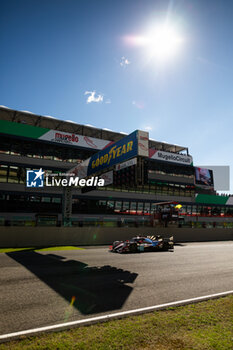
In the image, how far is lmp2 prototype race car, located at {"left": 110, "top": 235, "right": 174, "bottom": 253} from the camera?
1590 cm

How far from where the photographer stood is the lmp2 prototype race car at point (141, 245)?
15901mm

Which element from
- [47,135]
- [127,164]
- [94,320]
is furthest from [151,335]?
[47,135]

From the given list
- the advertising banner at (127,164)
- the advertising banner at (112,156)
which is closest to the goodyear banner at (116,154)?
the advertising banner at (112,156)

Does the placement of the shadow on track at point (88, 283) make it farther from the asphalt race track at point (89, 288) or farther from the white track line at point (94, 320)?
the white track line at point (94, 320)

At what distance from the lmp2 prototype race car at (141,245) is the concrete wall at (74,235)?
6248 mm

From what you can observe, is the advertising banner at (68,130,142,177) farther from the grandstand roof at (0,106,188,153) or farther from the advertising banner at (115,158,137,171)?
the grandstand roof at (0,106,188,153)

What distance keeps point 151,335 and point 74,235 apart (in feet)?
61.8

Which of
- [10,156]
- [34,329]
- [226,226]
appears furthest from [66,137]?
[34,329]

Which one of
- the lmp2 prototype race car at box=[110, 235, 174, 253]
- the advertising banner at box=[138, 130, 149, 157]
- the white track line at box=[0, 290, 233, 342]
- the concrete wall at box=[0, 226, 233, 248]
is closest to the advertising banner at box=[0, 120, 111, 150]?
the concrete wall at box=[0, 226, 233, 248]

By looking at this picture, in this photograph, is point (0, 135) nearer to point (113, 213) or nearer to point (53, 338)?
point (113, 213)

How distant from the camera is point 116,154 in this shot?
57.7 ft

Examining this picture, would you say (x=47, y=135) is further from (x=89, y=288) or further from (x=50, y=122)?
(x=89, y=288)

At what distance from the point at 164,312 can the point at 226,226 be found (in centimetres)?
3250

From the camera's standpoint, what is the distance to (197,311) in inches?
208
